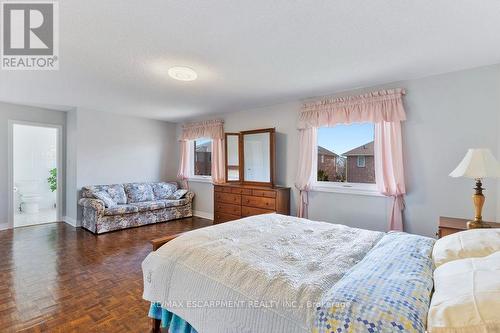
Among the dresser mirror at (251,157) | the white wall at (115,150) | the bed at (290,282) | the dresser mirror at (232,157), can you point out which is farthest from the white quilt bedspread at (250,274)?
the white wall at (115,150)

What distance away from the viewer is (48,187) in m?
6.78

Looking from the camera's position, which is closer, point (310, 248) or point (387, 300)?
point (387, 300)

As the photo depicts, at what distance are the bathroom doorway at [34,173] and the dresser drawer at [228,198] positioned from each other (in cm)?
388

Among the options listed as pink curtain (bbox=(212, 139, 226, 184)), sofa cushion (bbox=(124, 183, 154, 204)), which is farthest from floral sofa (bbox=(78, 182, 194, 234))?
pink curtain (bbox=(212, 139, 226, 184))

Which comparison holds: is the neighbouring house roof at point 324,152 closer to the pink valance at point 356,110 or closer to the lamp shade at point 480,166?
the pink valance at point 356,110

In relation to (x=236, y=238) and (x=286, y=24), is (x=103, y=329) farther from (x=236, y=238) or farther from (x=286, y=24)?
(x=286, y=24)

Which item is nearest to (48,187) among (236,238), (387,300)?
(236,238)

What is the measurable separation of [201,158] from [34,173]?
181 inches

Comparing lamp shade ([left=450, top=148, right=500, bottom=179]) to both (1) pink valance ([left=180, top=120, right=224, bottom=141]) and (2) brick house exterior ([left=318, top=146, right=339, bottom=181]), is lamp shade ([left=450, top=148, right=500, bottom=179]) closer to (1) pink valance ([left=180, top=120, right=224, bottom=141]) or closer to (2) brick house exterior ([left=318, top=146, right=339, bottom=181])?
(2) brick house exterior ([left=318, top=146, right=339, bottom=181])

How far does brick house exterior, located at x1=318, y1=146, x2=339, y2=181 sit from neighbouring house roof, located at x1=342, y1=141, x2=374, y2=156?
0.22 m

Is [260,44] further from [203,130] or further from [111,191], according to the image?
[111,191]

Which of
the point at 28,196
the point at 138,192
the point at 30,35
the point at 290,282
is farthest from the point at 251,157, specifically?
the point at 28,196

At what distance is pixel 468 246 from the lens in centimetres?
130

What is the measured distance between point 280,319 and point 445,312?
62 centimetres
